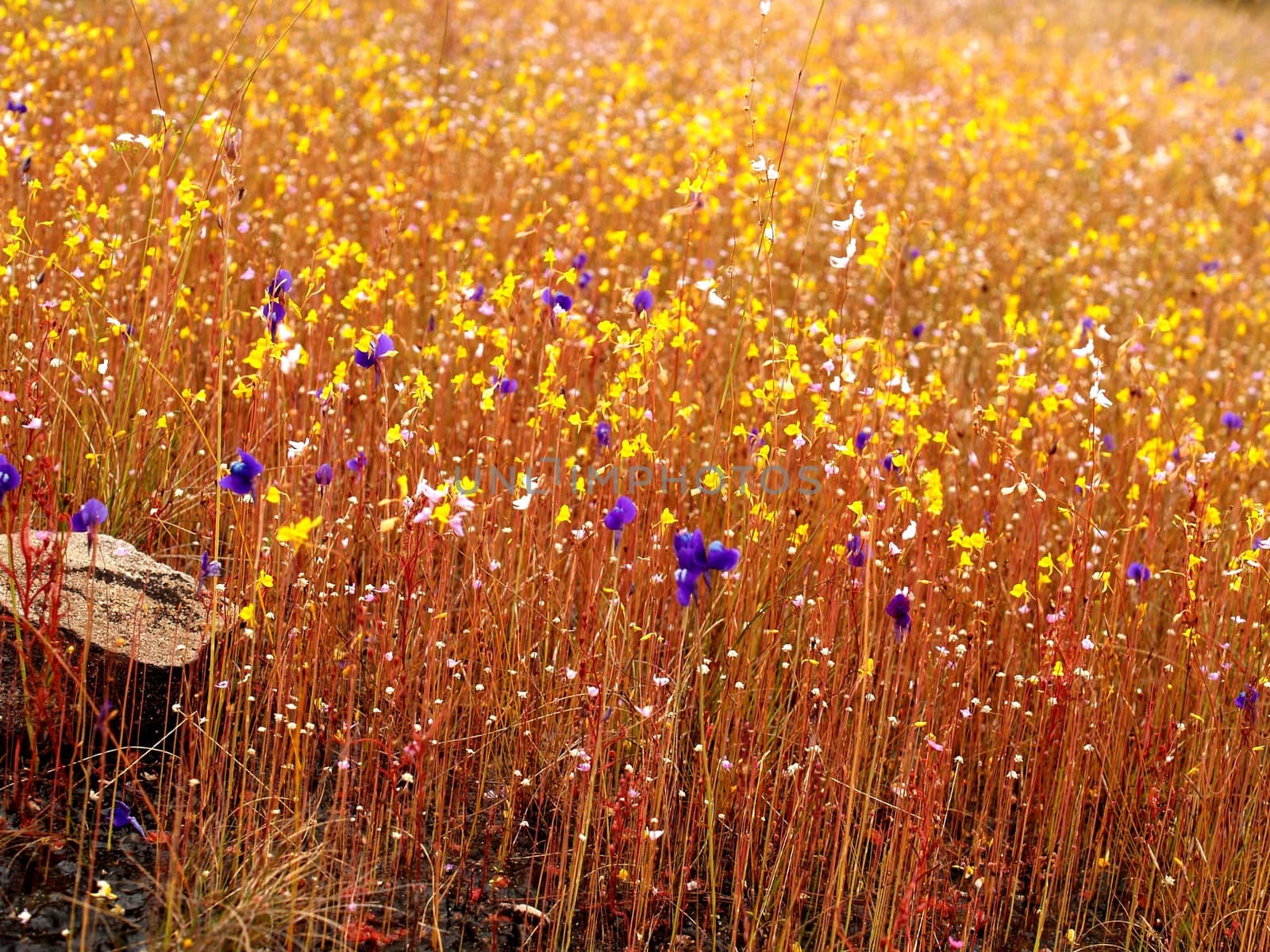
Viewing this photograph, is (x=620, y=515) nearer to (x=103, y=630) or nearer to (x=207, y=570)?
(x=207, y=570)

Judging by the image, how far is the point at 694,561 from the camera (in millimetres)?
2035

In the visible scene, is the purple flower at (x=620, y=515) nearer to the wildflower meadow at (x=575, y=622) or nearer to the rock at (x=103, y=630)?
the wildflower meadow at (x=575, y=622)

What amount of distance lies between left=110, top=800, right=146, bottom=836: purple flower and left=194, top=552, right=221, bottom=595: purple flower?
456mm

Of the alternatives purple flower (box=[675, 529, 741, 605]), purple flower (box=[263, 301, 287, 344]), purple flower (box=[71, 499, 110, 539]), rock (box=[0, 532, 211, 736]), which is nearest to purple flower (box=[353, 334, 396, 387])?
purple flower (box=[263, 301, 287, 344])

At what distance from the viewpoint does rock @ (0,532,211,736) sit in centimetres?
236

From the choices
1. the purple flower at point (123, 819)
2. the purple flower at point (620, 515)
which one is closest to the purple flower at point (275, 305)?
the purple flower at point (620, 515)

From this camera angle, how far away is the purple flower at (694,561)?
2.00 m

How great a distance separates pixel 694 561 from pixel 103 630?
136 cm

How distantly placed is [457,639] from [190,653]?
0.58 m

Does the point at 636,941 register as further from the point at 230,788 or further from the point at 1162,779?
the point at 1162,779

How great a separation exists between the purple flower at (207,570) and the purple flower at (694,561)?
2.97 ft

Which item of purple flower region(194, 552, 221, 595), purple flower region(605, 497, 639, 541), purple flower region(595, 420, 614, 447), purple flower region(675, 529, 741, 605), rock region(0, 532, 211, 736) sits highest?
purple flower region(675, 529, 741, 605)

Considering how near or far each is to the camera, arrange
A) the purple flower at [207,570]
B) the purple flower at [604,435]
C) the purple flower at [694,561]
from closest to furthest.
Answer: the purple flower at [694,561], the purple flower at [207,570], the purple flower at [604,435]

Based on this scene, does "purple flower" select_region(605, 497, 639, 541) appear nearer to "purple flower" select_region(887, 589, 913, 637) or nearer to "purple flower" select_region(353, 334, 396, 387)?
"purple flower" select_region(887, 589, 913, 637)
